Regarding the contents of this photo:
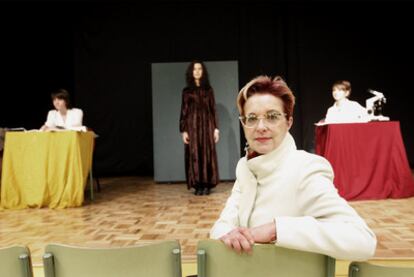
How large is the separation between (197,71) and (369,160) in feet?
7.18

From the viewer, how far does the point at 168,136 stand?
20.8 feet

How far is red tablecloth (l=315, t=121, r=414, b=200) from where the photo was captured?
4.27m

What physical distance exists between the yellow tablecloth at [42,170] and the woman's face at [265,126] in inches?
136

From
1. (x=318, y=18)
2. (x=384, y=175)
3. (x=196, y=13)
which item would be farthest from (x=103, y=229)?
(x=318, y=18)

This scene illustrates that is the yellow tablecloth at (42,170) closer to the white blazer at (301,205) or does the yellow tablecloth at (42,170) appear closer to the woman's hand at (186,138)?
the woman's hand at (186,138)

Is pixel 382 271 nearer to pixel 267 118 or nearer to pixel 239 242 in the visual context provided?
pixel 239 242

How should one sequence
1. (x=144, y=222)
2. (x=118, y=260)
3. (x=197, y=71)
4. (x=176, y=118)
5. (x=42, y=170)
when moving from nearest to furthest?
(x=118, y=260) < (x=144, y=222) < (x=42, y=170) < (x=197, y=71) < (x=176, y=118)

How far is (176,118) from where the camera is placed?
6.36 meters

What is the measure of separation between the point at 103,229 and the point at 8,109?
15.2 ft

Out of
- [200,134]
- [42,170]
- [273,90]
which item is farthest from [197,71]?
[273,90]

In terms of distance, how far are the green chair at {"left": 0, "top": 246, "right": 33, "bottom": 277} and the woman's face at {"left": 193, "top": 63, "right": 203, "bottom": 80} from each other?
404 cm

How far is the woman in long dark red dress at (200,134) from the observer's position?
5082mm

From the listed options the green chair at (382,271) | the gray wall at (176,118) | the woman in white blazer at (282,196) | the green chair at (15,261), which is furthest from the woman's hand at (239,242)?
the gray wall at (176,118)

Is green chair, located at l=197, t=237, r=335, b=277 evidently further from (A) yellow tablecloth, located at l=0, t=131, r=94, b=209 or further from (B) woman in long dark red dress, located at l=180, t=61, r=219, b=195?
(B) woman in long dark red dress, located at l=180, t=61, r=219, b=195
